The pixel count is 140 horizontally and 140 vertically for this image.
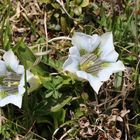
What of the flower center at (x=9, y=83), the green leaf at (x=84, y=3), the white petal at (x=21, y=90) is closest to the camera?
the white petal at (x=21, y=90)

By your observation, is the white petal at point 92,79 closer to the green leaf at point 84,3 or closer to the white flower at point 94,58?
the white flower at point 94,58

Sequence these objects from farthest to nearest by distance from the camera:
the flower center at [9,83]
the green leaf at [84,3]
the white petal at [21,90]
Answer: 1. the green leaf at [84,3]
2. the flower center at [9,83]
3. the white petal at [21,90]

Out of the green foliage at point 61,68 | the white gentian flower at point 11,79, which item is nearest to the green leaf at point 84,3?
the green foliage at point 61,68

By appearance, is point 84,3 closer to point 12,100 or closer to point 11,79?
point 11,79

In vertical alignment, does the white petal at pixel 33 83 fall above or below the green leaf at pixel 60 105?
above

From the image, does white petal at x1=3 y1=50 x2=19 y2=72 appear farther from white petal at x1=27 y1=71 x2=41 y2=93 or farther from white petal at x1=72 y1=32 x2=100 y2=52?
white petal at x1=72 y1=32 x2=100 y2=52

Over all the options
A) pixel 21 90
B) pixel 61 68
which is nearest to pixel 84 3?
pixel 61 68

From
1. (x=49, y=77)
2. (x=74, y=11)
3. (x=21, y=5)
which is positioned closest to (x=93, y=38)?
(x=49, y=77)

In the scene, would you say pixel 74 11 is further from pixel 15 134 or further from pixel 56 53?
pixel 15 134
